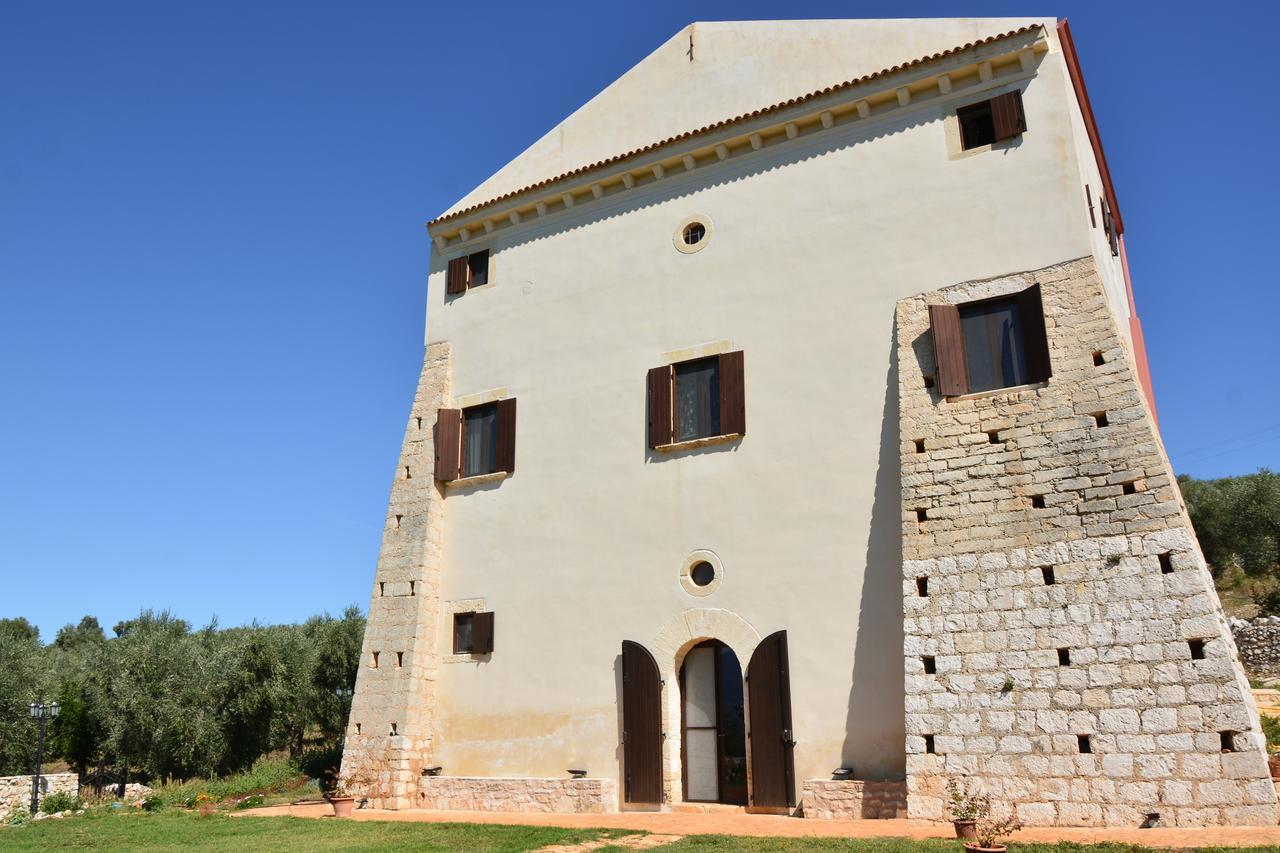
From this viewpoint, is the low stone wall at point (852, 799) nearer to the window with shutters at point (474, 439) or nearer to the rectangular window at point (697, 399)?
the rectangular window at point (697, 399)

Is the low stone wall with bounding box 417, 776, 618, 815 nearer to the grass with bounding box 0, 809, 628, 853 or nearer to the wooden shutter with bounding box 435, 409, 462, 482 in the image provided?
the grass with bounding box 0, 809, 628, 853

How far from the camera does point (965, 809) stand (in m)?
9.03

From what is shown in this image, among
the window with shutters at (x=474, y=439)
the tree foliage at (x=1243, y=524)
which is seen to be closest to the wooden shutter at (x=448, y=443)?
the window with shutters at (x=474, y=439)

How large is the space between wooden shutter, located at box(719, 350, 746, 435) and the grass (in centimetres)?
540

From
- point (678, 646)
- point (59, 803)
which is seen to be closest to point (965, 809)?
point (678, 646)

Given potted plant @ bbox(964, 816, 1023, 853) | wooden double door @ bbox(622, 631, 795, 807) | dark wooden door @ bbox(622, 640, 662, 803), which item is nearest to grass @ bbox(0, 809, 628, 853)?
dark wooden door @ bbox(622, 640, 662, 803)

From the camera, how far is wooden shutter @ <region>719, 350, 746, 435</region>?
12695 millimetres

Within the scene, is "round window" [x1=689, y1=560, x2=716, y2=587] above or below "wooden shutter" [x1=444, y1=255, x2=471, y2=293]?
below

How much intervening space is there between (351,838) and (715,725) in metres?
4.64

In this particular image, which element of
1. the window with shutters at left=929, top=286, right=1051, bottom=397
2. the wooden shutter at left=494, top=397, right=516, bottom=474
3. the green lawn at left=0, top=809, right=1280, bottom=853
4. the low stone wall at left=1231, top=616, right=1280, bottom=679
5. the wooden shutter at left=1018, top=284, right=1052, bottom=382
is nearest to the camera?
the green lawn at left=0, top=809, right=1280, bottom=853

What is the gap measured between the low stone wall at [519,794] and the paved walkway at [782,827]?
0.91 feet

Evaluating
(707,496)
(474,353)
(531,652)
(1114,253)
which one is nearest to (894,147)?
(1114,253)

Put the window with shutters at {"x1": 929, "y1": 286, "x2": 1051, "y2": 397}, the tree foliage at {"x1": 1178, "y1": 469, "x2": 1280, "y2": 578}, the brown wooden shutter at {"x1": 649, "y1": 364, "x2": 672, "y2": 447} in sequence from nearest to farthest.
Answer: the window with shutters at {"x1": 929, "y1": 286, "x2": 1051, "y2": 397}
the brown wooden shutter at {"x1": 649, "y1": 364, "x2": 672, "y2": 447}
the tree foliage at {"x1": 1178, "y1": 469, "x2": 1280, "y2": 578}

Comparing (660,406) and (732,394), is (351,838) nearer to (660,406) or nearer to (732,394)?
(660,406)
